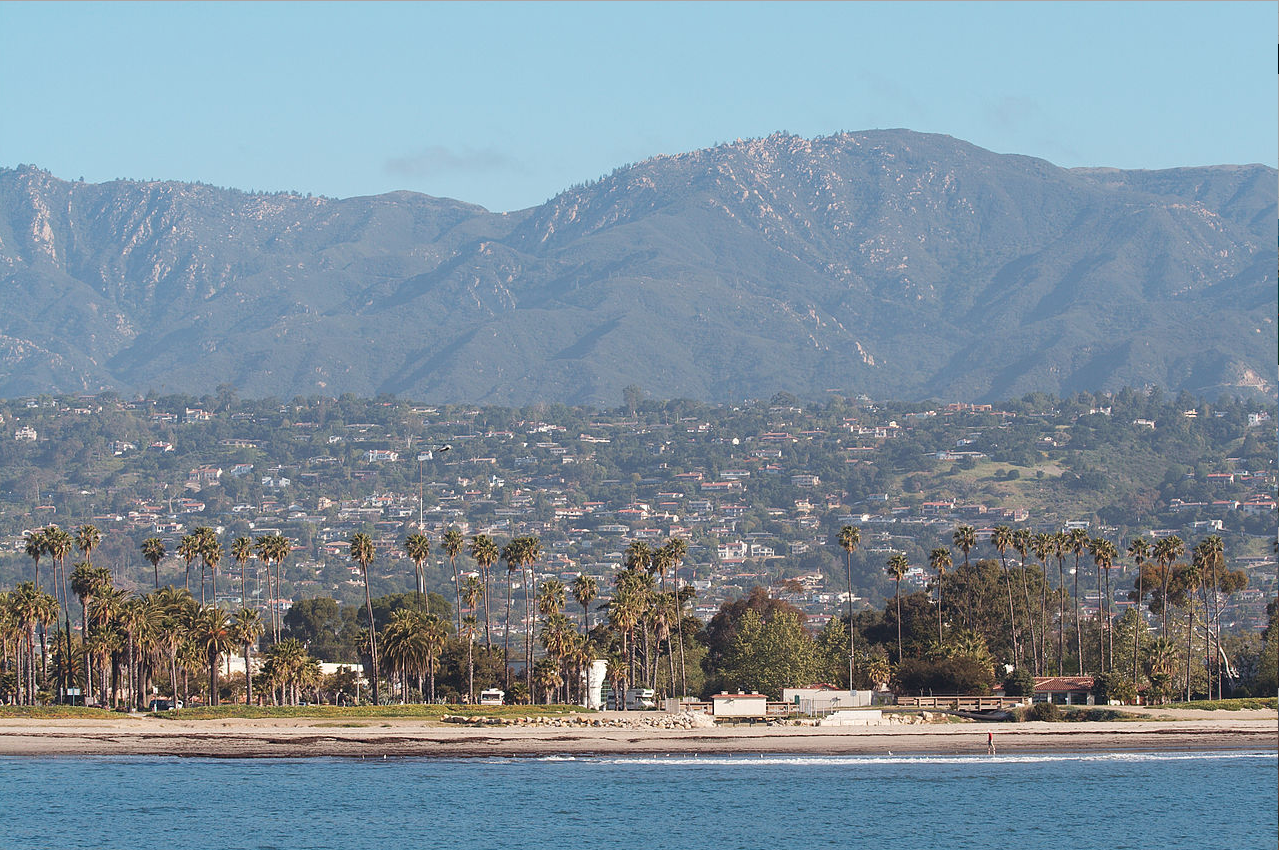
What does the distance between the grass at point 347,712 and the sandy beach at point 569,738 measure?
135cm

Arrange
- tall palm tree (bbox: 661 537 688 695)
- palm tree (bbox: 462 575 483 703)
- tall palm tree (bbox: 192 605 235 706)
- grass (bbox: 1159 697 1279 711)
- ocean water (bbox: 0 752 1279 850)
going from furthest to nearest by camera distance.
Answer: tall palm tree (bbox: 661 537 688 695)
palm tree (bbox: 462 575 483 703)
grass (bbox: 1159 697 1279 711)
tall palm tree (bbox: 192 605 235 706)
ocean water (bbox: 0 752 1279 850)

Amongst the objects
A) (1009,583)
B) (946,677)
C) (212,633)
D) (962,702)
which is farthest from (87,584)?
(1009,583)

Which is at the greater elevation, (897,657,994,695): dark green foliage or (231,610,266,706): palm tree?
(231,610,266,706): palm tree

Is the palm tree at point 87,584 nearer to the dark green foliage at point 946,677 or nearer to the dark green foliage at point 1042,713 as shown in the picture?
the dark green foliage at point 946,677

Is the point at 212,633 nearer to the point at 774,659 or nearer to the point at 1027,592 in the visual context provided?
the point at 774,659

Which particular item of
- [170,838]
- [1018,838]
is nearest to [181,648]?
[170,838]

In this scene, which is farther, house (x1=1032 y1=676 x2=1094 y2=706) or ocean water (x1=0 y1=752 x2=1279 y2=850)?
house (x1=1032 y1=676 x2=1094 y2=706)

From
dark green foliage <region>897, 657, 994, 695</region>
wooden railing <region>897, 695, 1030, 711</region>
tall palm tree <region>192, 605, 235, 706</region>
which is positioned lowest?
wooden railing <region>897, 695, 1030, 711</region>

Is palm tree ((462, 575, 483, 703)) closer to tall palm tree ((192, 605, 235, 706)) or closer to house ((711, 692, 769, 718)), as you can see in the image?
house ((711, 692, 769, 718))

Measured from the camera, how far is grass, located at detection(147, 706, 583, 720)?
325 feet

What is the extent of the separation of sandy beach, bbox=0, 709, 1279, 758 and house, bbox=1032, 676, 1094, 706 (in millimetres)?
8072

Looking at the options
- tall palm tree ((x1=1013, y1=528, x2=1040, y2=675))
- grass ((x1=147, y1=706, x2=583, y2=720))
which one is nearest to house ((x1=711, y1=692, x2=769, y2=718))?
grass ((x1=147, y1=706, x2=583, y2=720))

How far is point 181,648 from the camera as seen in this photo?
100188 millimetres

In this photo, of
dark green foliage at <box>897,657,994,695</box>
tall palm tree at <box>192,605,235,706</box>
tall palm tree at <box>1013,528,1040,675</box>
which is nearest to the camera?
tall palm tree at <box>192,605,235,706</box>
